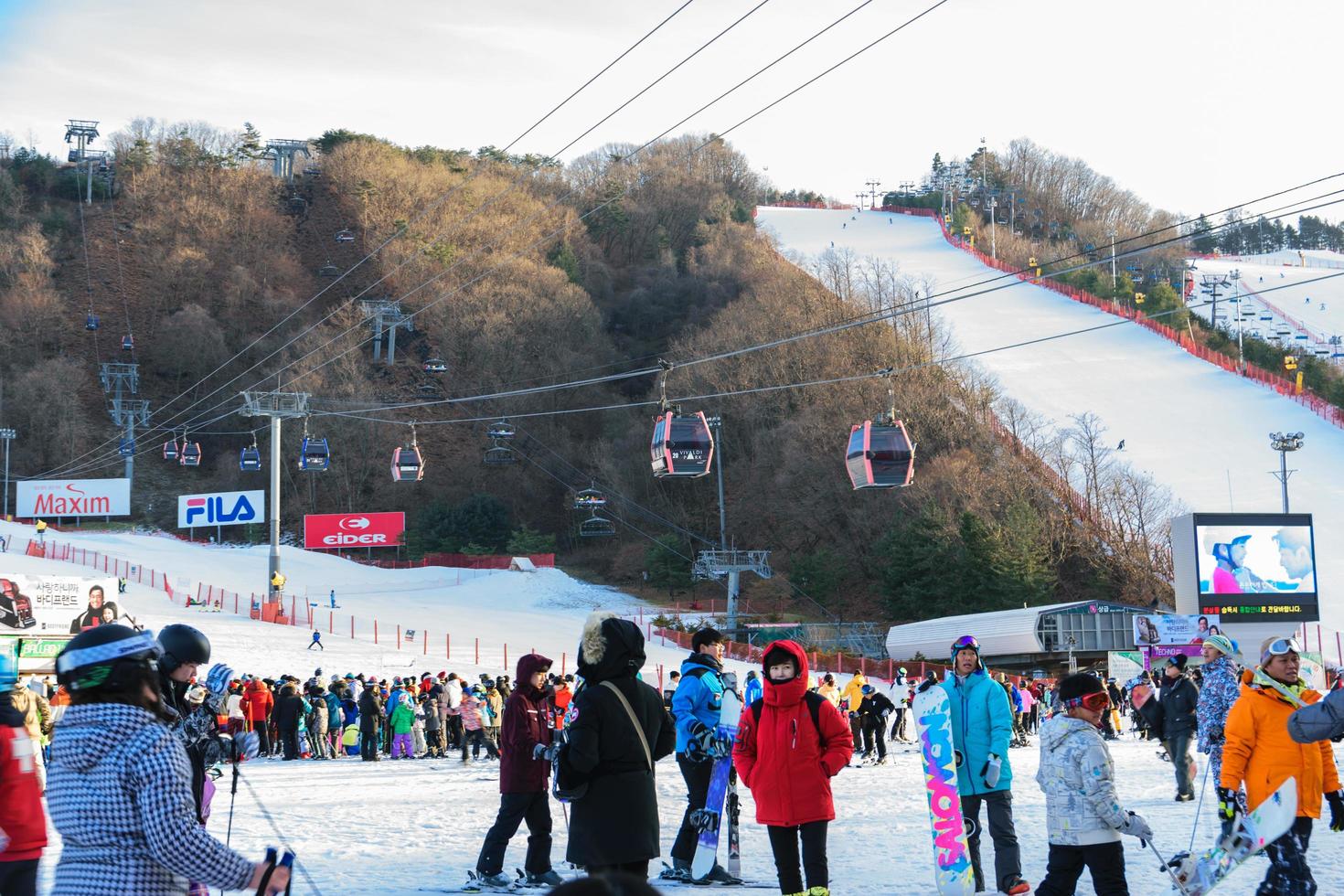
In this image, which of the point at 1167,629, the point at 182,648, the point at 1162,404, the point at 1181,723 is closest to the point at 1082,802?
the point at 182,648

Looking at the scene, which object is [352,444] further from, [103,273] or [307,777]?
[307,777]

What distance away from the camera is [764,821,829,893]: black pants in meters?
6.05

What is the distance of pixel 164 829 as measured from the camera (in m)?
3.29

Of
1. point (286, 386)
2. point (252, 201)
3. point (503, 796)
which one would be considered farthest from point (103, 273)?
point (503, 796)

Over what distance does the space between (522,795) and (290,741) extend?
1190cm

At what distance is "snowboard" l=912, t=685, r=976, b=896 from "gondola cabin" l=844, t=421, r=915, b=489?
14.3 m

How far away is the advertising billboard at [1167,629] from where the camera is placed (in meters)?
29.5

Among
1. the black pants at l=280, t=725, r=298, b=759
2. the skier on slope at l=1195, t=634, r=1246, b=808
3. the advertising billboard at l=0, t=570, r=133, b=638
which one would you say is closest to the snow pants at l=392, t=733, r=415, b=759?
the black pants at l=280, t=725, r=298, b=759

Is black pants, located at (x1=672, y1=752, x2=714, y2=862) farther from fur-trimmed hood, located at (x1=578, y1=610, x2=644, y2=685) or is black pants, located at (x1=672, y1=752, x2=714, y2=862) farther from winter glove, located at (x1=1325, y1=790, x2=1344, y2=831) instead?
winter glove, located at (x1=1325, y1=790, x2=1344, y2=831)

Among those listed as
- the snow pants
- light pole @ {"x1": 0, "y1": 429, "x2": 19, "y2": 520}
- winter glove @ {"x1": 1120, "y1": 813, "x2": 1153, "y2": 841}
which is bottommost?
the snow pants

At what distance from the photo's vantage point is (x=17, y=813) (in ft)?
15.6

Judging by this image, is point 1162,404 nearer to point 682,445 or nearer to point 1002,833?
point 682,445

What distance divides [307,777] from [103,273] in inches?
2771

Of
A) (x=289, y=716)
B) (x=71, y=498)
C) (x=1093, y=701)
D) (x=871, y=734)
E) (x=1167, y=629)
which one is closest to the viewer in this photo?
(x=1093, y=701)
